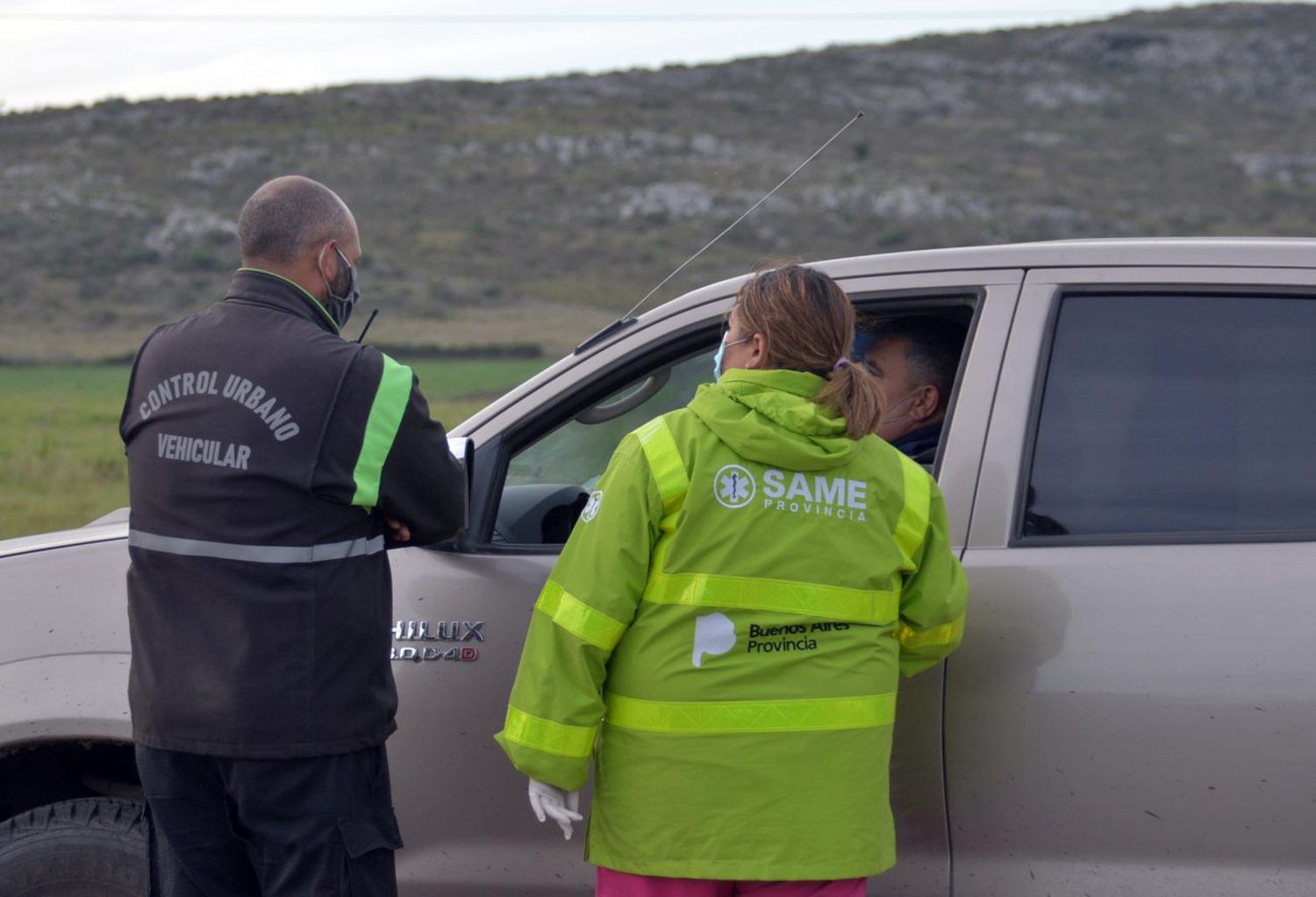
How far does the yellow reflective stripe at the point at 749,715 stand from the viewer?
2373mm

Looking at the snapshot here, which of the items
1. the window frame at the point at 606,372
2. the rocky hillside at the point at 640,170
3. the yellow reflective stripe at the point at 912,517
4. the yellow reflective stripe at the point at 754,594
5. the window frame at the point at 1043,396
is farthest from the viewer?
the rocky hillside at the point at 640,170

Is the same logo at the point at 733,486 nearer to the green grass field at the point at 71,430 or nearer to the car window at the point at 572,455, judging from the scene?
the car window at the point at 572,455

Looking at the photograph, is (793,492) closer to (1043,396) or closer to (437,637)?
(1043,396)

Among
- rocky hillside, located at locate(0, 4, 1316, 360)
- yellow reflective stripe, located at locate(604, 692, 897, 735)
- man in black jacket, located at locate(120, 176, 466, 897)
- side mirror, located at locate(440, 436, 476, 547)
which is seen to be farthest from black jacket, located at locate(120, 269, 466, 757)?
rocky hillside, located at locate(0, 4, 1316, 360)

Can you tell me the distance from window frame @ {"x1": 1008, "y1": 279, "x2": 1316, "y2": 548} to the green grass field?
403 inches

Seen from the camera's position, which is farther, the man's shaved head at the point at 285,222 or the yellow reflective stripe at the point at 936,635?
the man's shaved head at the point at 285,222

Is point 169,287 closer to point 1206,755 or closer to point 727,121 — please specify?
point 727,121

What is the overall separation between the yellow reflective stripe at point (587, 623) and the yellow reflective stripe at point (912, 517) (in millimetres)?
516

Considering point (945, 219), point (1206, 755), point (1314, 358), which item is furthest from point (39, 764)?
point (945, 219)

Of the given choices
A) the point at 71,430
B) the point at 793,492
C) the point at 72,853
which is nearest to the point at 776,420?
the point at 793,492

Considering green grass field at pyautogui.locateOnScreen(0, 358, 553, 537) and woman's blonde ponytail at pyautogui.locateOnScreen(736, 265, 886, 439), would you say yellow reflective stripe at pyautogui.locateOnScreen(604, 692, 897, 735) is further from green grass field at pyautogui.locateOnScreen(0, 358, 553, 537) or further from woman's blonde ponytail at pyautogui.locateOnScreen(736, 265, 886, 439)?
green grass field at pyautogui.locateOnScreen(0, 358, 553, 537)

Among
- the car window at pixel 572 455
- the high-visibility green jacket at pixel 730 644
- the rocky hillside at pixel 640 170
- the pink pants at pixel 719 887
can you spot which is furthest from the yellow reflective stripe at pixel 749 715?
the rocky hillside at pixel 640 170

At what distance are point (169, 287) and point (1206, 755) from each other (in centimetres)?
4406

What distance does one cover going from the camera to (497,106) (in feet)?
207
